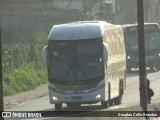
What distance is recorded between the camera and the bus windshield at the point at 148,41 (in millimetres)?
50281

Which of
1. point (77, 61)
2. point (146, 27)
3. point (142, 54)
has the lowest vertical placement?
point (146, 27)

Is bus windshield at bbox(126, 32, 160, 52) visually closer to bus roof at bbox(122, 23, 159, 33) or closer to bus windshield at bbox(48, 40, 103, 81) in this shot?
bus roof at bbox(122, 23, 159, 33)

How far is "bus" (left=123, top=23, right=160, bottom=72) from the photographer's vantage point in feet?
164

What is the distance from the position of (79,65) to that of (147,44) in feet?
85.6

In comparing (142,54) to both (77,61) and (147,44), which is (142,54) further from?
(147,44)

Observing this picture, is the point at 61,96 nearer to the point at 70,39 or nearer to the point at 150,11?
the point at 70,39

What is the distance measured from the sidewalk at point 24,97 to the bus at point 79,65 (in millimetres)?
7335

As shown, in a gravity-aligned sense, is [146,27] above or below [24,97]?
above

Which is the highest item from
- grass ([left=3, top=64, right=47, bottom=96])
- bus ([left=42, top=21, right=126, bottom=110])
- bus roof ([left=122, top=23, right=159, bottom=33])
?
bus ([left=42, top=21, right=126, bottom=110])

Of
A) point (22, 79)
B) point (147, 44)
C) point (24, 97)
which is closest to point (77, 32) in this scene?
point (24, 97)

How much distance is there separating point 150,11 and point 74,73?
8784cm

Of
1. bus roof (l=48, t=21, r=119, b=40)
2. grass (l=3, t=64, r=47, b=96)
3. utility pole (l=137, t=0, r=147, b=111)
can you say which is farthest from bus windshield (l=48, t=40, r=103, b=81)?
grass (l=3, t=64, r=47, b=96)

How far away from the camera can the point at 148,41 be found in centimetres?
5053

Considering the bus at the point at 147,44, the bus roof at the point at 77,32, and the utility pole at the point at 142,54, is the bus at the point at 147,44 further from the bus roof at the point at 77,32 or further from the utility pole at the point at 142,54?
the utility pole at the point at 142,54
